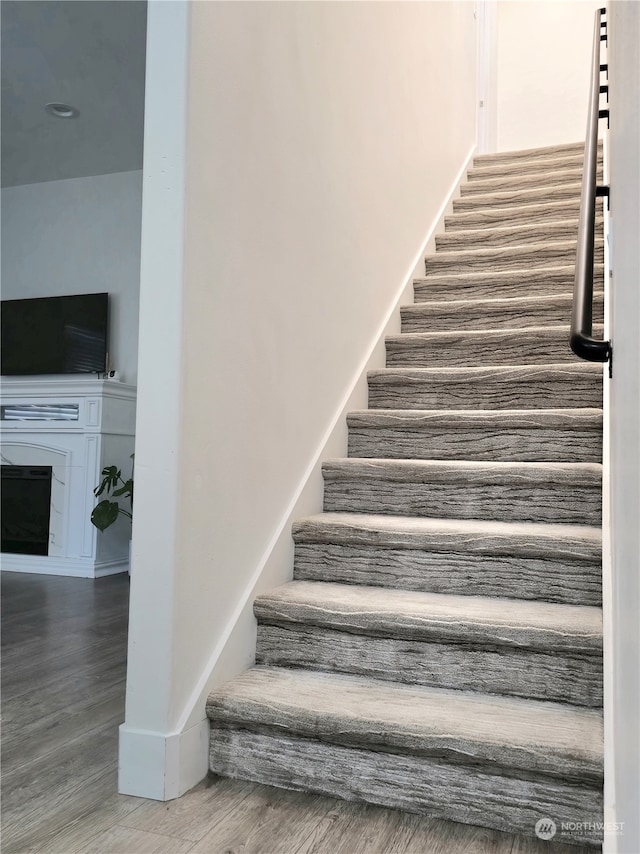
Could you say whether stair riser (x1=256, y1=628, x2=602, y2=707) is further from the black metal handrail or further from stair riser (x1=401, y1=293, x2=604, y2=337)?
stair riser (x1=401, y1=293, x2=604, y2=337)

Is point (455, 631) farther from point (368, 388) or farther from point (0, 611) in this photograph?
point (0, 611)

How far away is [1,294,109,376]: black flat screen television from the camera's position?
5.34 m

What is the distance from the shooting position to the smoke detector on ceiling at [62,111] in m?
4.55

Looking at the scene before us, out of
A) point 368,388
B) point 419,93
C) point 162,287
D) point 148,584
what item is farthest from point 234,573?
point 419,93

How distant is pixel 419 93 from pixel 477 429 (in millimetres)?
2123

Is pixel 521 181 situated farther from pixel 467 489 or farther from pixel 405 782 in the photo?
pixel 405 782

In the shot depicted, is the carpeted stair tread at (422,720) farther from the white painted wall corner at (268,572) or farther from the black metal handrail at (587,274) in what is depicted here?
the black metal handrail at (587,274)

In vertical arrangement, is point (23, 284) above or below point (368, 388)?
above

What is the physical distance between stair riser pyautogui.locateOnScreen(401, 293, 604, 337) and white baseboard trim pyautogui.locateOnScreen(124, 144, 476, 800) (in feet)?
2.23

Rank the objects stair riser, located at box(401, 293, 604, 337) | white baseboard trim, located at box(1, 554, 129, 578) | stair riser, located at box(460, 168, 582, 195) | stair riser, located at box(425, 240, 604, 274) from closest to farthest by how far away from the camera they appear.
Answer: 1. stair riser, located at box(401, 293, 604, 337)
2. stair riser, located at box(425, 240, 604, 274)
3. stair riser, located at box(460, 168, 582, 195)
4. white baseboard trim, located at box(1, 554, 129, 578)

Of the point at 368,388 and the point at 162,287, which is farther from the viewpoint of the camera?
the point at 368,388

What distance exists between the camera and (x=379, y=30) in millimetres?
2977

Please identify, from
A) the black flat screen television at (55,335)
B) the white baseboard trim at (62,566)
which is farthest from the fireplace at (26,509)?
the black flat screen television at (55,335)

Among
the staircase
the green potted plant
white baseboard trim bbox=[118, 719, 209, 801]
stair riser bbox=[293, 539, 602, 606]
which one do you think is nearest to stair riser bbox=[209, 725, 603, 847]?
the staircase
